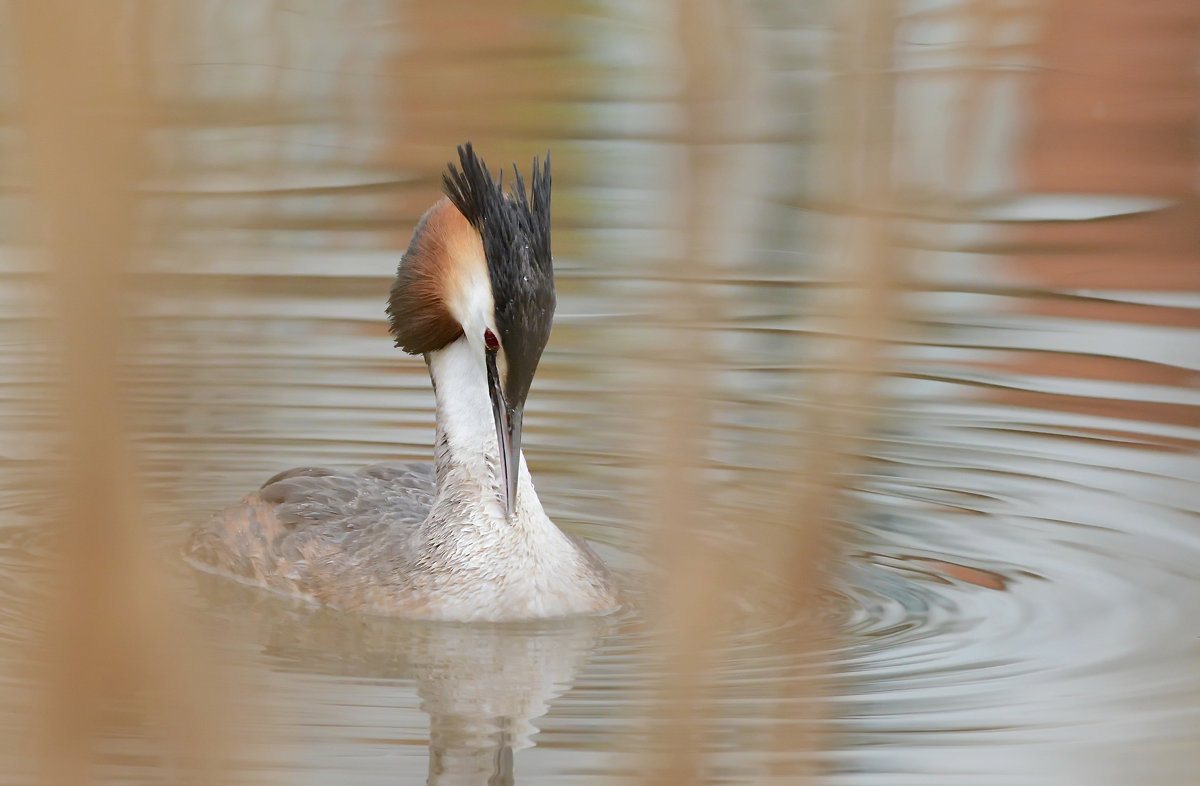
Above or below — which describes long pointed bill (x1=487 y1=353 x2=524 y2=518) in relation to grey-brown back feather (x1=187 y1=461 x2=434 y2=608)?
above

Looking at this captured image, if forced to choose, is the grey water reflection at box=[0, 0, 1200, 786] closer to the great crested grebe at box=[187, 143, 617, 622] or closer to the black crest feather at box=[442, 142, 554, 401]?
the great crested grebe at box=[187, 143, 617, 622]

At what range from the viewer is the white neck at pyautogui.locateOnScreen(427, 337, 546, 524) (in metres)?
5.75

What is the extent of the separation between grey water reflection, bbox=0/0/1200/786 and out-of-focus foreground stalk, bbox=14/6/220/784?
53mm

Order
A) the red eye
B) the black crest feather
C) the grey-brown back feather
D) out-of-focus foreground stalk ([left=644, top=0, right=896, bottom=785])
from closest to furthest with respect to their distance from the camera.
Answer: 1. out-of-focus foreground stalk ([left=644, top=0, right=896, bottom=785])
2. the black crest feather
3. the red eye
4. the grey-brown back feather

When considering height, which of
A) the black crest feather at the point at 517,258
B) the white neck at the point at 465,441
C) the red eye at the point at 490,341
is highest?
the black crest feather at the point at 517,258

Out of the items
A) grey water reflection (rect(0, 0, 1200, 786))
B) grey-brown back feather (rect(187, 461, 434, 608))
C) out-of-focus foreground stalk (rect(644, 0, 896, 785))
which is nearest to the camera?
out-of-focus foreground stalk (rect(644, 0, 896, 785))

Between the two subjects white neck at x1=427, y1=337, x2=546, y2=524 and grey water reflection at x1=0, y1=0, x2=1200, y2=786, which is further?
white neck at x1=427, y1=337, x2=546, y2=524

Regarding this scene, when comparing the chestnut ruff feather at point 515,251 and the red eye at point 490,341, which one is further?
the red eye at point 490,341

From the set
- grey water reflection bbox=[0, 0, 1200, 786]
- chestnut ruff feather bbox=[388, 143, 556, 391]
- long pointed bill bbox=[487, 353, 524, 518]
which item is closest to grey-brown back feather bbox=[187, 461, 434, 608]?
grey water reflection bbox=[0, 0, 1200, 786]

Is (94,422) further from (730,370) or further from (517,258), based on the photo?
(730,370)

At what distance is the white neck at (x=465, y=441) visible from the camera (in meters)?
5.75

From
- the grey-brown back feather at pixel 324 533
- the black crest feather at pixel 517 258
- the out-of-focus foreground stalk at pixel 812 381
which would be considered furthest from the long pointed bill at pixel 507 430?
the out-of-focus foreground stalk at pixel 812 381

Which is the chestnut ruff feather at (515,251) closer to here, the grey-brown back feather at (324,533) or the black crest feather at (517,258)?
the black crest feather at (517,258)

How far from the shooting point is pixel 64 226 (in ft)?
4.19
